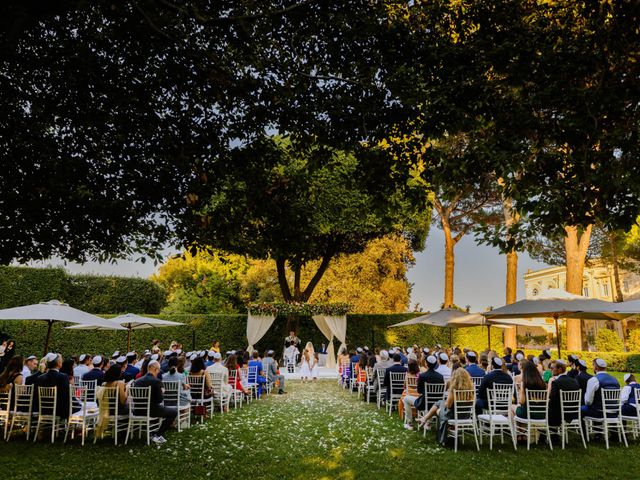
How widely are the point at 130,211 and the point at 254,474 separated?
466cm

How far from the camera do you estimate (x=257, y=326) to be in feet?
73.0

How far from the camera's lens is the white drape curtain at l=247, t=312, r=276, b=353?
22188mm

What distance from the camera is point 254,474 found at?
638cm

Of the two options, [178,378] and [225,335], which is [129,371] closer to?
[178,378]

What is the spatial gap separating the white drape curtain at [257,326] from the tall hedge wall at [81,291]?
28.0 feet

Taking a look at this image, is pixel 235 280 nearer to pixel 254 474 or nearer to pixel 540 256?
pixel 540 256

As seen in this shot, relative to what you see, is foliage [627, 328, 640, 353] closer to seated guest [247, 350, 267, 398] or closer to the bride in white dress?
the bride in white dress

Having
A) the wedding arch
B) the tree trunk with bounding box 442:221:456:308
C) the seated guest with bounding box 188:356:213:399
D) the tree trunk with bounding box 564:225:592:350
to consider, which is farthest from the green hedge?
the seated guest with bounding box 188:356:213:399

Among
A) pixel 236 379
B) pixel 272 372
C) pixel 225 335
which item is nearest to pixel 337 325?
pixel 225 335

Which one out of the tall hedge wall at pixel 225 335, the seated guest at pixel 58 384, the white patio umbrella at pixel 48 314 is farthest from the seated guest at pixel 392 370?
the tall hedge wall at pixel 225 335

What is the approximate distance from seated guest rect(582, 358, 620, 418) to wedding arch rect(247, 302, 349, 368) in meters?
13.9

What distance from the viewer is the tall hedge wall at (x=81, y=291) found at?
21562 mm

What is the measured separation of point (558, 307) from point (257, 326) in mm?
14379

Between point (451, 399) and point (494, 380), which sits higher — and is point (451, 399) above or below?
below
